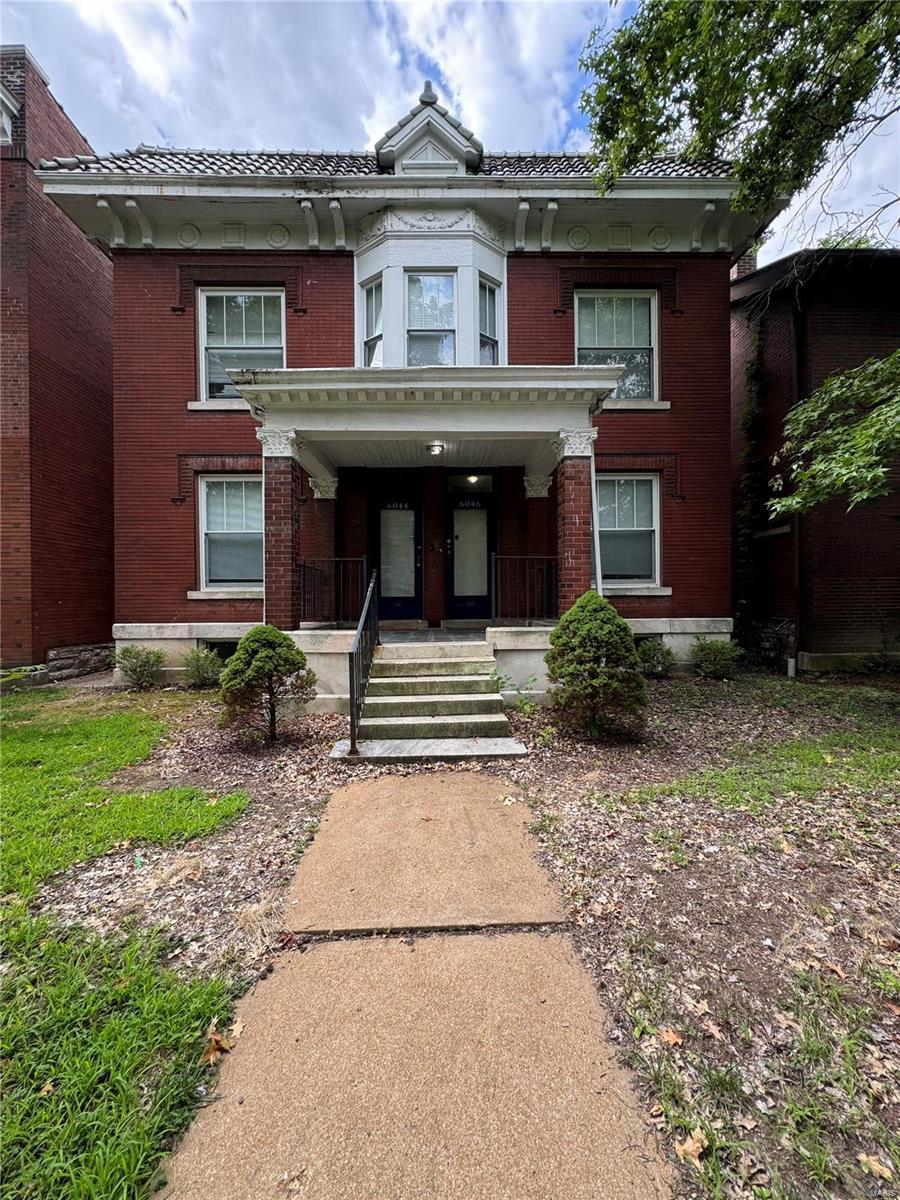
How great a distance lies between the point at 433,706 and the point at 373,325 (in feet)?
21.0

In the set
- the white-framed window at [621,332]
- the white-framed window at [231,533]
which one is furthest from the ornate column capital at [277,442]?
the white-framed window at [621,332]

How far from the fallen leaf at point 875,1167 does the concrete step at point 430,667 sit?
442 centimetres

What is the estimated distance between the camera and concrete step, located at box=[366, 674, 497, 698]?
17.5ft

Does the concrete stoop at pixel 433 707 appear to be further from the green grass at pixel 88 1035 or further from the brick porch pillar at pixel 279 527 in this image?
the green grass at pixel 88 1035

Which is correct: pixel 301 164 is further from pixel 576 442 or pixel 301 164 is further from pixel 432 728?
pixel 432 728

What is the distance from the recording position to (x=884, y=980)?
1.95 metres

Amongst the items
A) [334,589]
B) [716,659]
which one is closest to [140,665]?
[334,589]

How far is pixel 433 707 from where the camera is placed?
514 centimetres

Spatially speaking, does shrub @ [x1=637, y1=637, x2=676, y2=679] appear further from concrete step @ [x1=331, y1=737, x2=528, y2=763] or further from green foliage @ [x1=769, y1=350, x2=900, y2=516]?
concrete step @ [x1=331, y1=737, x2=528, y2=763]

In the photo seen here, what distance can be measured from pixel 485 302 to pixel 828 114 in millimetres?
4623

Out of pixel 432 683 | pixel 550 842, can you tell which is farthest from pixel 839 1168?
pixel 432 683

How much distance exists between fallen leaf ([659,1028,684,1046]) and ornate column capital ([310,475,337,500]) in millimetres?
7852

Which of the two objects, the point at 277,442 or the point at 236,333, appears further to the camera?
the point at 236,333

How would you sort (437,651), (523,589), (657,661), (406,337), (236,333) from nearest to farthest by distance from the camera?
(437,651)
(406,337)
(657,661)
(236,333)
(523,589)
